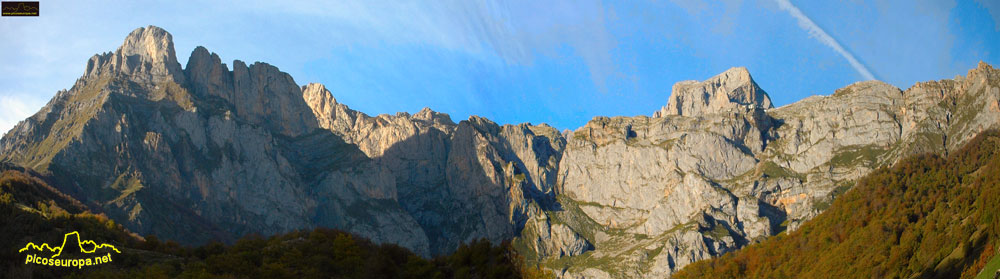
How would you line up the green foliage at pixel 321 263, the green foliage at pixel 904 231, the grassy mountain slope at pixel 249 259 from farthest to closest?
1. the green foliage at pixel 904 231
2. the green foliage at pixel 321 263
3. the grassy mountain slope at pixel 249 259

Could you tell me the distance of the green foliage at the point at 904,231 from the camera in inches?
3637

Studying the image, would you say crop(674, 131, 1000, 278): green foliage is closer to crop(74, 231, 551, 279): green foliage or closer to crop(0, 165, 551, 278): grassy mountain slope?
crop(74, 231, 551, 279): green foliage

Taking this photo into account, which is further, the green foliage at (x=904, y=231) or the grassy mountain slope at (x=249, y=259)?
the green foliage at (x=904, y=231)

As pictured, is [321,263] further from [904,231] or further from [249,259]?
[904,231]

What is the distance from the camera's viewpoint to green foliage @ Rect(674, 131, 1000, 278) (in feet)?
303

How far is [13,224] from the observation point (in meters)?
78.8

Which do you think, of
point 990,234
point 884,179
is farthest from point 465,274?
point 884,179

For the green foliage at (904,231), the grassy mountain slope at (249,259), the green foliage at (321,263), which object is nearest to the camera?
the grassy mountain slope at (249,259)

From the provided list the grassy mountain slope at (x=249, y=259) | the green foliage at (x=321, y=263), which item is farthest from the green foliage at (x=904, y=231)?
the grassy mountain slope at (x=249, y=259)

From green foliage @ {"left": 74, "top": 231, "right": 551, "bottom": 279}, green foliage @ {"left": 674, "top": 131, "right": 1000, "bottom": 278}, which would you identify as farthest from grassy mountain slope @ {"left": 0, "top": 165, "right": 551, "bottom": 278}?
green foliage @ {"left": 674, "top": 131, "right": 1000, "bottom": 278}

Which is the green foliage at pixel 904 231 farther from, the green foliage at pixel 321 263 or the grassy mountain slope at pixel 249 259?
the grassy mountain slope at pixel 249 259

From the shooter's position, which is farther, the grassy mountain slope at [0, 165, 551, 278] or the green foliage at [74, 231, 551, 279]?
the green foliage at [74, 231, 551, 279]

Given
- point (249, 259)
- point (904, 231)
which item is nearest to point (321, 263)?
point (249, 259)

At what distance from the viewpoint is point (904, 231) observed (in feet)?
397
